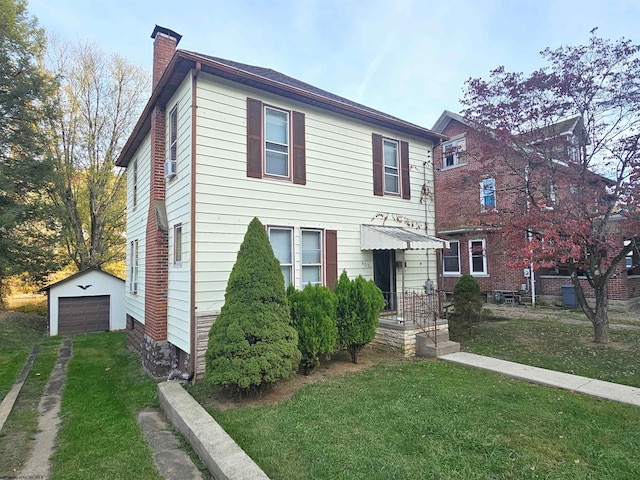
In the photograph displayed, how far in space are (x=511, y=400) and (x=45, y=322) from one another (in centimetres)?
1878

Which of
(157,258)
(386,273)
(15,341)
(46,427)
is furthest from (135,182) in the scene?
(386,273)

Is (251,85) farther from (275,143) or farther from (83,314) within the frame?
(83,314)

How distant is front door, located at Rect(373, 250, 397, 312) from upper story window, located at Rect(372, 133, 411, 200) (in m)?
1.73

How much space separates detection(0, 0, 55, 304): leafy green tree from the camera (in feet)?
47.1

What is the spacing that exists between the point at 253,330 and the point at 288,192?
3560mm

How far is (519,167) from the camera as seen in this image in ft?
29.5

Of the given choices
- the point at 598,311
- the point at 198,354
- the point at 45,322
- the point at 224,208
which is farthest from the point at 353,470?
the point at 45,322

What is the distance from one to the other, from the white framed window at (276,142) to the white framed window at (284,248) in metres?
1.22

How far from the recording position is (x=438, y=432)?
4133 millimetres

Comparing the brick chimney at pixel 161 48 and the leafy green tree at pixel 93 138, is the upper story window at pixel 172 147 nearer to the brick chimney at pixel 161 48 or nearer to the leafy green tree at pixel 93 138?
the brick chimney at pixel 161 48

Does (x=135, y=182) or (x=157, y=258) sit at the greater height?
(x=135, y=182)

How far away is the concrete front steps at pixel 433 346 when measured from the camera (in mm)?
7703

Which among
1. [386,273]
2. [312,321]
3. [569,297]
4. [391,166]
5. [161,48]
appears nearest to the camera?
[312,321]

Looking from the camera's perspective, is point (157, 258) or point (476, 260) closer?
point (157, 258)
